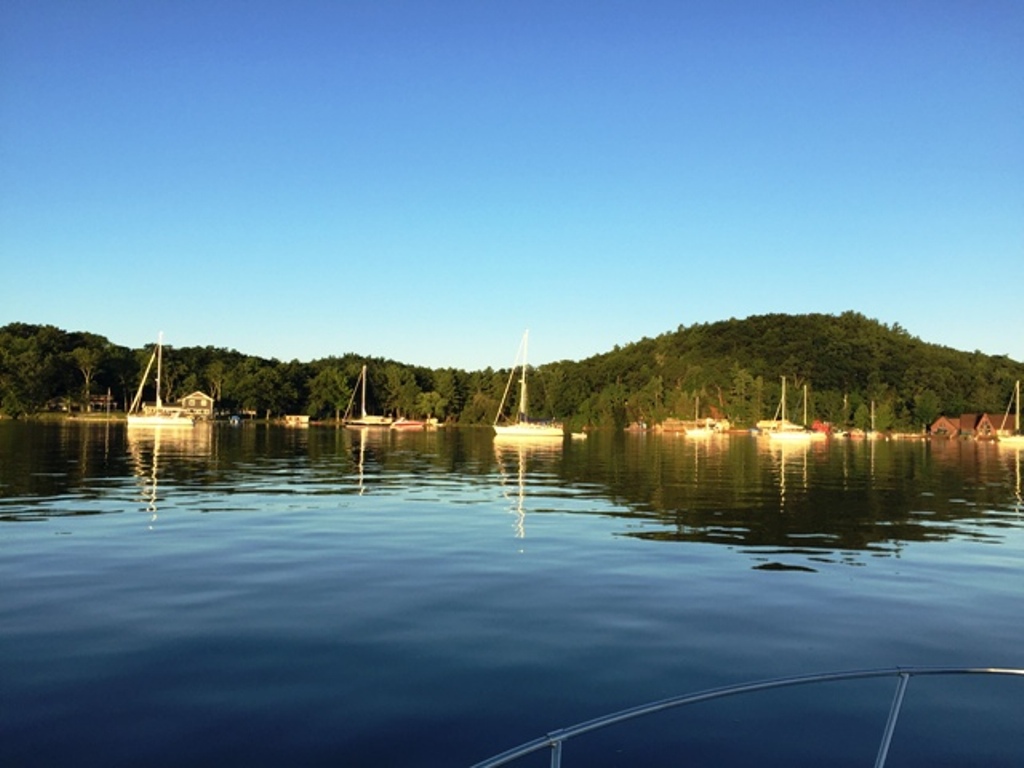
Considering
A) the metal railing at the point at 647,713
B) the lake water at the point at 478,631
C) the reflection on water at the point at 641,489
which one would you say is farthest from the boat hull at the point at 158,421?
the metal railing at the point at 647,713

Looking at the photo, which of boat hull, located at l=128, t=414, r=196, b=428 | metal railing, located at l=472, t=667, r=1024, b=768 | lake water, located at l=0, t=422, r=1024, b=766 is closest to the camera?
metal railing, located at l=472, t=667, r=1024, b=768

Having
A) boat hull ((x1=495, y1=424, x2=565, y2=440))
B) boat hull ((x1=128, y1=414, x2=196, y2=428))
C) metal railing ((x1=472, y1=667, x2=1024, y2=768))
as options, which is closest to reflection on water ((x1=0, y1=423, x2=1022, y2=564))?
metal railing ((x1=472, y1=667, x2=1024, y2=768))

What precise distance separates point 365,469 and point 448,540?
1221 inches

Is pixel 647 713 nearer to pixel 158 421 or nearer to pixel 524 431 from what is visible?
pixel 524 431

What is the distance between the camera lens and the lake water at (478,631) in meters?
8.98

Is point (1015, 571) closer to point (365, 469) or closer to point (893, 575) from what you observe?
point (893, 575)

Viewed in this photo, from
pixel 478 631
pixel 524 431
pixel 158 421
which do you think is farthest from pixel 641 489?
pixel 158 421

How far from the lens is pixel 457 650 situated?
12227 mm

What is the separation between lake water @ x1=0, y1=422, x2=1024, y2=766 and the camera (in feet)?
29.5

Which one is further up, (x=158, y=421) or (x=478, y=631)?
(x=158, y=421)

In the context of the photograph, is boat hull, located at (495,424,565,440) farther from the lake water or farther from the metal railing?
the metal railing

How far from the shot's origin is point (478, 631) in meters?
13.4

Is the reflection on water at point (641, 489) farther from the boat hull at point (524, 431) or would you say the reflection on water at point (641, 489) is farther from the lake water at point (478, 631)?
the boat hull at point (524, 431)

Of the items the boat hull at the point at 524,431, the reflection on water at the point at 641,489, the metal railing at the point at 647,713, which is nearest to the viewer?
the metal railing at the point at 647,713
